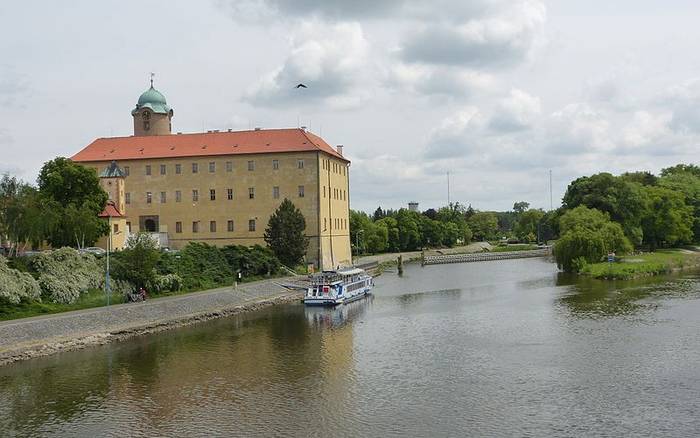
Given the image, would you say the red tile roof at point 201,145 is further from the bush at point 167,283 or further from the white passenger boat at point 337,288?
the bush at point 167,283

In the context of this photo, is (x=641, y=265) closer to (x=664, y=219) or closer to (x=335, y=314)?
(x=664, y=219)

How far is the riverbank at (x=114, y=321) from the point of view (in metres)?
33.5

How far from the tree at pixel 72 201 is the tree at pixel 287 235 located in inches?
616

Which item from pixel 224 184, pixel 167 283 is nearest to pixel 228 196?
pixel 224 184

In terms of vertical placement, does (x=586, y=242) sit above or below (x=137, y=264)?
above

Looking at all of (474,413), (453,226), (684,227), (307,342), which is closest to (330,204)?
(307,342)

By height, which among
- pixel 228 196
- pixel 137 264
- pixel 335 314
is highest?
pixel 228 196

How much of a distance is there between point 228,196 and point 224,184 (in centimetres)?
133

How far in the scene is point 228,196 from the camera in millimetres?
75688

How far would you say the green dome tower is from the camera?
85250mm

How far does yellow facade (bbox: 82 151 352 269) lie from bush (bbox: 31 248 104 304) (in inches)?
1150

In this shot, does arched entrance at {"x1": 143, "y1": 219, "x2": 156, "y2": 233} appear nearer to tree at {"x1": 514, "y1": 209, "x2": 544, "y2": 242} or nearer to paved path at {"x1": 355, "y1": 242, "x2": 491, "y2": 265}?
paved path at {"x1": 355, "y1": 242, "x2": 491, "y2": 265}

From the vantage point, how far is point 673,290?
181 feet

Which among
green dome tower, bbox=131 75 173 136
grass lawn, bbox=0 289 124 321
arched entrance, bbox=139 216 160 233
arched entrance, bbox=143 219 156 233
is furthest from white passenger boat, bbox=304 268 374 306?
green dome tower, bbox=131 75 173 136
